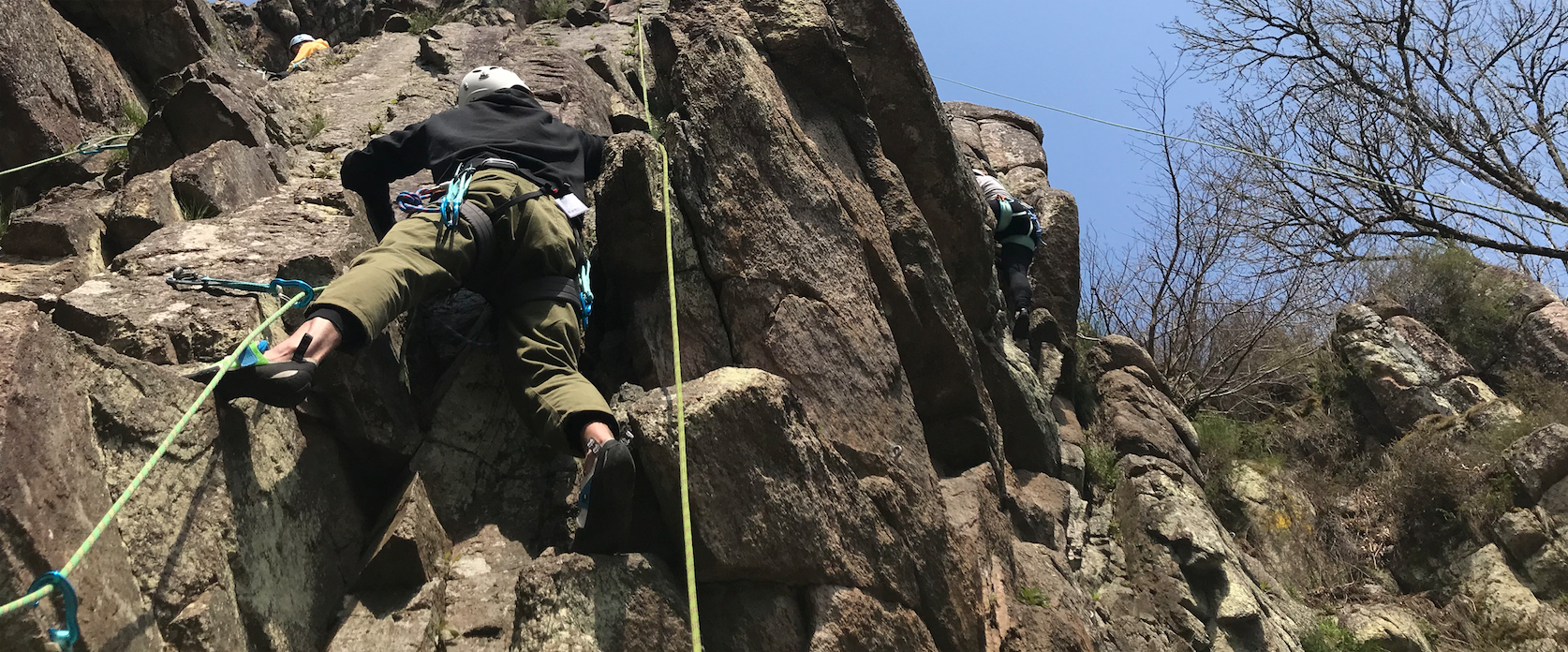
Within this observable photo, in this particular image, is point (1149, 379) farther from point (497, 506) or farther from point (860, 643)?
point (497, 506)

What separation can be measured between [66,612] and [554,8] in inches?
428

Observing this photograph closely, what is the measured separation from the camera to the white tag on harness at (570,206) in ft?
15.1

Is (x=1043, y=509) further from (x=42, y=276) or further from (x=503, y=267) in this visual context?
(x=42, y=276)

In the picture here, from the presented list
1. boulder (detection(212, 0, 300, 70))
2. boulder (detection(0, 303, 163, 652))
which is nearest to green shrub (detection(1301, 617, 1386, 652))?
boulder (detection(0, 303, 163, 652))

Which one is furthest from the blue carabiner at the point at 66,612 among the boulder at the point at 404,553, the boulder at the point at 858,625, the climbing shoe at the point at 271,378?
the boulder at the point at 858,625

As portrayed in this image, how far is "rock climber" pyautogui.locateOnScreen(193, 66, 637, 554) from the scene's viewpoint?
346 cm

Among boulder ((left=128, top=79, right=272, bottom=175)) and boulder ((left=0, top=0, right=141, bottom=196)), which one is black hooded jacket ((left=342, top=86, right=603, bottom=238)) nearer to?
boulder ((left=128, top=79, right=272, bottom=175))

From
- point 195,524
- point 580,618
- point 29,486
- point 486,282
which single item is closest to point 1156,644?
point 580,618

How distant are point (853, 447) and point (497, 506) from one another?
171 cm

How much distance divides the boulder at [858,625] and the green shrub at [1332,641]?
15.7 ft

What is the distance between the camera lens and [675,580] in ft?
12.5

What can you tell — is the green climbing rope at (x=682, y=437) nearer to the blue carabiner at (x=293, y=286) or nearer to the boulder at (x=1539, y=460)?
the blue carabiner at (x=293, y=286)

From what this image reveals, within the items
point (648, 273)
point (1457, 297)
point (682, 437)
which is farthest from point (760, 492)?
point (1457, 297)

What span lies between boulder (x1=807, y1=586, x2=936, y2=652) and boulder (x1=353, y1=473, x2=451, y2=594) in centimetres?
153
